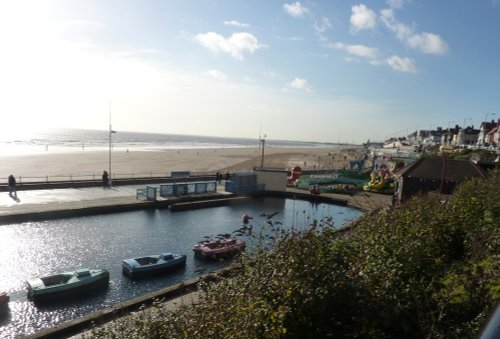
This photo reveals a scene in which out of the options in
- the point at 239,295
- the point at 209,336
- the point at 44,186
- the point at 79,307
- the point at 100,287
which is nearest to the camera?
the point at 209,336

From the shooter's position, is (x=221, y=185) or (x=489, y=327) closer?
(x=489, y=327)

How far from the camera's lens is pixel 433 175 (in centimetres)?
3309

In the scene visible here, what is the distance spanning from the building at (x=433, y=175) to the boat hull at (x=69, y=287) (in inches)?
991

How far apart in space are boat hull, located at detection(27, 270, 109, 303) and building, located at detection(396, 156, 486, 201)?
82.6 ft

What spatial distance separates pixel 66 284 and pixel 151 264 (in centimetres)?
394

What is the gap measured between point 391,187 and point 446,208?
119 ft

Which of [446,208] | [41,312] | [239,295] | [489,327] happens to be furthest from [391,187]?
[489,327]

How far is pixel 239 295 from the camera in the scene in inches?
232

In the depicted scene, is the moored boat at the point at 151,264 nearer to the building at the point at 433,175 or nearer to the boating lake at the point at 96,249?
the boating lake at the point at 96,249

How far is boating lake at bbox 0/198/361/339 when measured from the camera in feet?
48.6

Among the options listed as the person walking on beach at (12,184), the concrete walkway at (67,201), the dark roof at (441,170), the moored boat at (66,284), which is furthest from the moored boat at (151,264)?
the dark roof at (441,170)

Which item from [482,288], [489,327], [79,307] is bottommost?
[79,307]

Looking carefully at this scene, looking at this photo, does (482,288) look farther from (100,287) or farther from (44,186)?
(44,186)

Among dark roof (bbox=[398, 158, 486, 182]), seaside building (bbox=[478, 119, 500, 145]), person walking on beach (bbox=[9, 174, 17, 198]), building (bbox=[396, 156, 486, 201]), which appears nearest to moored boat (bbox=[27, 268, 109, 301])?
person walking on beach (bbox=[9, 174, 17, 198])
